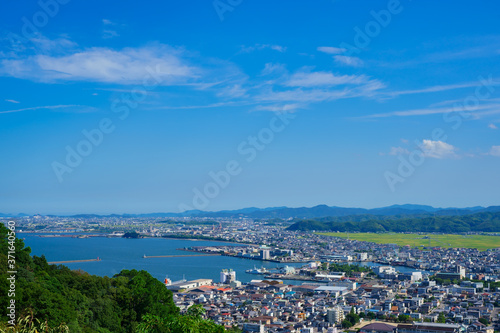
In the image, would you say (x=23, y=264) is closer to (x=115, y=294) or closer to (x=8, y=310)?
(x=115, y=294)

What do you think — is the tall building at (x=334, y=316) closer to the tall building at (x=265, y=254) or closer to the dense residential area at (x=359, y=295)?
the dense residential area at (x=359, y=295)

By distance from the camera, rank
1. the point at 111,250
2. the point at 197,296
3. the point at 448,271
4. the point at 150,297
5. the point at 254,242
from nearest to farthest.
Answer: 1. the point at 150,297
2. the point at 197,296
3. the point at 448,271
4. the point at 111,250
5. the point at 254,242

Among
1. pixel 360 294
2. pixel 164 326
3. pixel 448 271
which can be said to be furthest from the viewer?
pixel 448 271

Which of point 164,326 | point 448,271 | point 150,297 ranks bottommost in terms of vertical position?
point 448,271

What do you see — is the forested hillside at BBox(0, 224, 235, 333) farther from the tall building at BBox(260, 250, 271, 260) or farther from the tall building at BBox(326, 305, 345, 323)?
the tall building at BBox(260, 250, 271, 260)

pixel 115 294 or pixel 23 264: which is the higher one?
pixel 23 264

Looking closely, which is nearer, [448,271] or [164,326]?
[164,326]

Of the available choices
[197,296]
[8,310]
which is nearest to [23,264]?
[8,310]

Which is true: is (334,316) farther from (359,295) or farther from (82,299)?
(82,299)

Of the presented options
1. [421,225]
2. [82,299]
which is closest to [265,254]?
[82,299]
